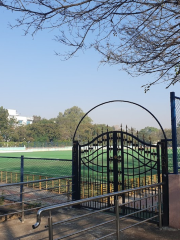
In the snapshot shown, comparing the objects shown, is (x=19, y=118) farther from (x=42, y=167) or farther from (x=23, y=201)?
(x=23, y=201)

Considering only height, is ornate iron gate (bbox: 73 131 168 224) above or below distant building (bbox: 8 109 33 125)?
below

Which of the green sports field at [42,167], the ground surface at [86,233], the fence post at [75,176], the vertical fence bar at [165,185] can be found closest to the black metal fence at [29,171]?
the green sports field at [42,167]

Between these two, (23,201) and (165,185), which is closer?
(165,185)

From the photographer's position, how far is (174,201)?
533 cm

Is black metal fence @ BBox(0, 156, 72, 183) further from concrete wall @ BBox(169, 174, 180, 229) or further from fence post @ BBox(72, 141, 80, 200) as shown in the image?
concrete wall @ BBox(169, 174, 180, 229)

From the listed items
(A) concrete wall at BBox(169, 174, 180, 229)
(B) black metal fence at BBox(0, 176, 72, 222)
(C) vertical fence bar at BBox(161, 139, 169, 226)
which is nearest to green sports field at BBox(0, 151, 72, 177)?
(B) black metal fence at BBox(0, 176, 72, 222)

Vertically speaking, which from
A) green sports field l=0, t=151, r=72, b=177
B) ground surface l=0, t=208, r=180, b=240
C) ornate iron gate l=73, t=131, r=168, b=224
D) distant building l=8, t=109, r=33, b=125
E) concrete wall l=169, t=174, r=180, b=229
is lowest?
green sports field l=0, t=151, r=72, b=177

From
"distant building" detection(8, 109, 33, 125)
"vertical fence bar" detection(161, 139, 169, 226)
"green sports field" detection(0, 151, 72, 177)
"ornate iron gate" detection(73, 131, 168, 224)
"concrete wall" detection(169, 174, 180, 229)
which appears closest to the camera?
"concrete wall" detection(169, 174, 180, 229)

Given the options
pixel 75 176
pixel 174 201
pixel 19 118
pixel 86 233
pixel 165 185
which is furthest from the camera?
A: pixel 19 118

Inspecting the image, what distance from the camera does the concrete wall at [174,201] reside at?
529 cm

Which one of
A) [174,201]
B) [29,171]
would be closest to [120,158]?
[174,201]

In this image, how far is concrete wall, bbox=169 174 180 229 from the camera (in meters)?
5.29

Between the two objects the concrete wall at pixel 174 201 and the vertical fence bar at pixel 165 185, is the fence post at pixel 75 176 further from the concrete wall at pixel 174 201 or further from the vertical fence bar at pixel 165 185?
the concrete wall at pixel 174 201

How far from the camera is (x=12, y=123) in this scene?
261 ft
